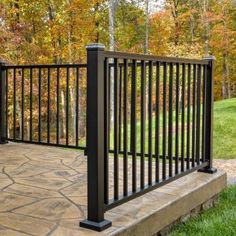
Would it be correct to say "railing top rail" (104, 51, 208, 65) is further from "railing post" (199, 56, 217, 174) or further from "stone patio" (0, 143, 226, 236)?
"stone patio" (0, 143, 226, 236)

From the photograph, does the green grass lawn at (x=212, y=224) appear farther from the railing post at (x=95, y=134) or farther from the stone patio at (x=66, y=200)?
the railing post at (x=95, y=134)

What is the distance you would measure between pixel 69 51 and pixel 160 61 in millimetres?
12577

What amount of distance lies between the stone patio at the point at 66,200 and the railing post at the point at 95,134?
0.10 metres

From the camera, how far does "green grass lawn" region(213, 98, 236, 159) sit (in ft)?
23.5

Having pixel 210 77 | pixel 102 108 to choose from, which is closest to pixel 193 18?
pixel 210 77

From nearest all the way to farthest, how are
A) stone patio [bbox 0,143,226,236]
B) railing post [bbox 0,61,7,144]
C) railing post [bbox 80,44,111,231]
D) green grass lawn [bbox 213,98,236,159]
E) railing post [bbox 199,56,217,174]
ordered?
railing post [bbox 80,44,111,231]
stone patio [bbox 0,143,226,236]
railing post [bbox 199,56,217,174]
railing post [bbox 0,61,7,144]
green grass lawn [bbox 213,98,236,159]

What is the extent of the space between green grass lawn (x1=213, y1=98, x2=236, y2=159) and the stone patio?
135 inches

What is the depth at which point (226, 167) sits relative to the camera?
6.19m

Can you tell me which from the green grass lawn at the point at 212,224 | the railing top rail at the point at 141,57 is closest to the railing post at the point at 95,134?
the railing top rail at the point at 141,57

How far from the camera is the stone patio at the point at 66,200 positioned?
2.37 metres

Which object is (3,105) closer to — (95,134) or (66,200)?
(66,200)

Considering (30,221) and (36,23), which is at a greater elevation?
(36,23)

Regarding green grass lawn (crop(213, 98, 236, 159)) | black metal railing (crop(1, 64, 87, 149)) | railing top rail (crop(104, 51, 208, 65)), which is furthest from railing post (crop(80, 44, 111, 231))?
green grass lawn (crop(213, 98, 236, 159))

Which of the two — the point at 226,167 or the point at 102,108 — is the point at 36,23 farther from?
the point at 102,108
